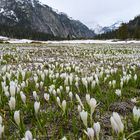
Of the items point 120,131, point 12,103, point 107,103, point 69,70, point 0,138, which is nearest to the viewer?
point 120,131

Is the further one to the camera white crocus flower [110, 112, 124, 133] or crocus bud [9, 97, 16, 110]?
crocus bud [9, 97, 16, 110]

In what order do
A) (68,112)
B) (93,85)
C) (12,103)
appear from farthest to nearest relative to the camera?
(93,85) < (68,112) < (12,103)

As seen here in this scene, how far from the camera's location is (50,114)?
557 centimetres

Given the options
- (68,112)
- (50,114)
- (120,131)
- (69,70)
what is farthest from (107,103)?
(69,70)

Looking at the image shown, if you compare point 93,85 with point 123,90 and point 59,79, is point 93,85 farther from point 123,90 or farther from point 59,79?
point 59,79

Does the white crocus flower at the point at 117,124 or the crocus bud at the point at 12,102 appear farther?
the crocus bud at the point at 12,102

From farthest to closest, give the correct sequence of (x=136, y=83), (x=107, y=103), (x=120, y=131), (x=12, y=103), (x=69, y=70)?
(x=69, y=70) < (x=136, y=83) < (x=107, y=103) < (x=12, y=103) < (x=120, y=131)

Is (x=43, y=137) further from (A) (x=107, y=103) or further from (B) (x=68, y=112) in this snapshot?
(A) (x=107, y=103)

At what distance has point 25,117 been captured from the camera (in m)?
5.75

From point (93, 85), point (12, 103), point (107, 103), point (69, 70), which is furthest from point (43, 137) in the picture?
point (69, 70)

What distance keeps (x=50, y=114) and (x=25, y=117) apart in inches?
→ 19.2

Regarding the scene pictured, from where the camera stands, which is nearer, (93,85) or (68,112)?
(68,112)

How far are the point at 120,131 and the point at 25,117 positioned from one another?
221 cm

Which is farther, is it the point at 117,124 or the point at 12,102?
the point at 12,102
